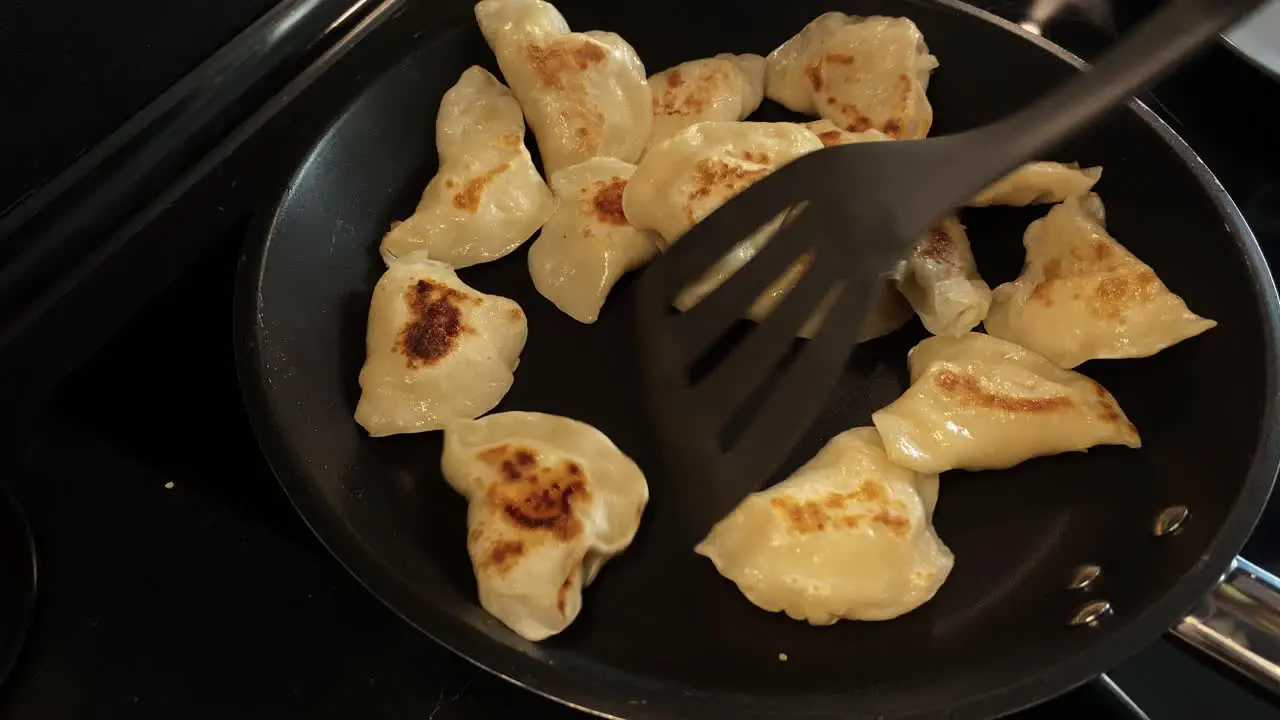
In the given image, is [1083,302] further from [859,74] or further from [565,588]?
[565,588]

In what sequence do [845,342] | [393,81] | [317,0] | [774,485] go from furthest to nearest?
1. [317,0]
2. [393,81]
3. [774,485]
4. [845,342]

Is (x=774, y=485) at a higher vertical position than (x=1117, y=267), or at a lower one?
lower

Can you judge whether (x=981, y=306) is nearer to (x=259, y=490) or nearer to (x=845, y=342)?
(x=845, y=342)

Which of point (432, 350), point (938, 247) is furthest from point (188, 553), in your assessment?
point (938, 247)

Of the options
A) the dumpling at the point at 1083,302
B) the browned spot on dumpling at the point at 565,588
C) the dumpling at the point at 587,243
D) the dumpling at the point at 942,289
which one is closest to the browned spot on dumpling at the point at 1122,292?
the dumpling at the point at 1083,302

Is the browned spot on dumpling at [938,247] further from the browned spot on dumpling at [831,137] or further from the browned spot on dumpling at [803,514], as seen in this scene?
the browned spot on dumpling at [803,514]

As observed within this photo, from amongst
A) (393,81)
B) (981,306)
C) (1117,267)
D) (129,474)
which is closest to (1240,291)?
(1117,267)

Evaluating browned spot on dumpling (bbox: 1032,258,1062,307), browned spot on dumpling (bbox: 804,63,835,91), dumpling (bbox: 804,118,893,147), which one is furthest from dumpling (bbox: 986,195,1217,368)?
browned spot on dumpling (bbox: 804,63,835,91)
